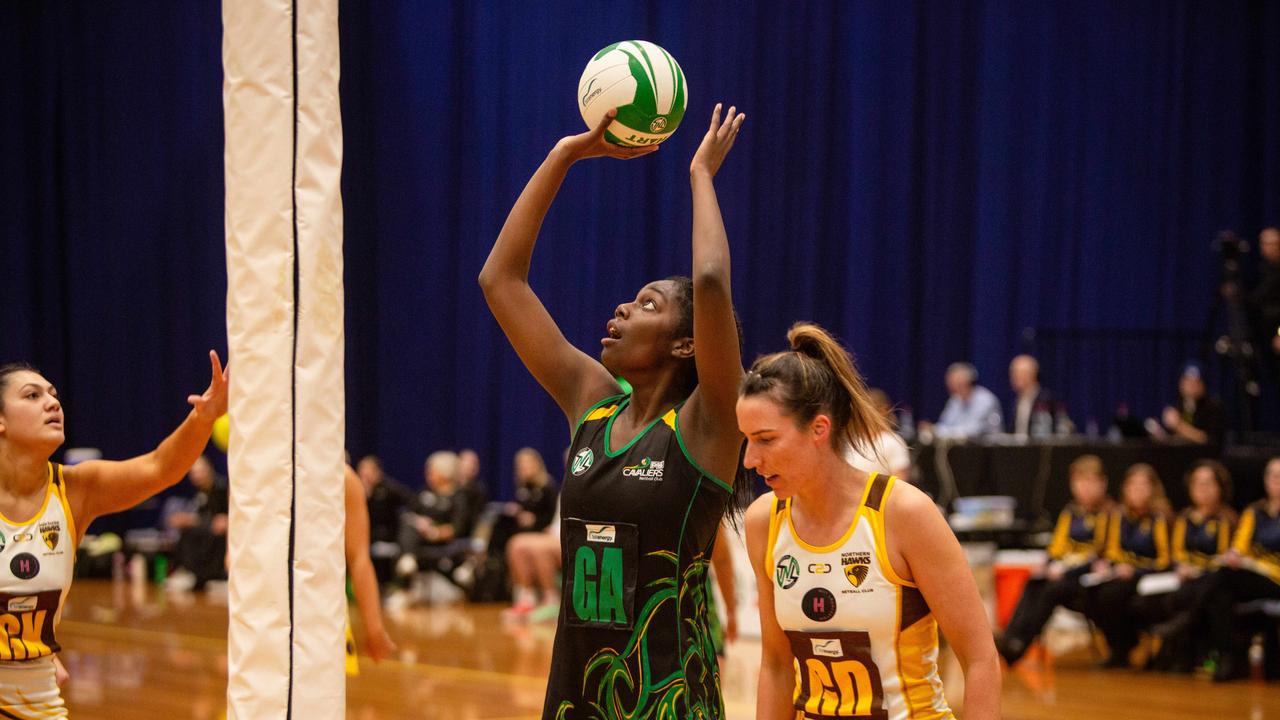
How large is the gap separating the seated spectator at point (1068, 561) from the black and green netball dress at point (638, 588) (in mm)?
6261

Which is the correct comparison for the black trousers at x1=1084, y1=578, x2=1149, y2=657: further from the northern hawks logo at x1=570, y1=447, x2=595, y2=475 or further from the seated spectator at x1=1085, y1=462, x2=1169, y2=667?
the northern hawks logo at x1=570, y1=447, x2=595, y2=475

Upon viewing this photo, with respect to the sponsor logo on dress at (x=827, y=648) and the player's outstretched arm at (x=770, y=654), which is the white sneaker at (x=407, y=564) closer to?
the player's outstretched arm at (x=770, y=654)

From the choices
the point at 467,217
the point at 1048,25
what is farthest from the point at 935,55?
the point at 467,217

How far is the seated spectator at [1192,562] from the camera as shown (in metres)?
8.36

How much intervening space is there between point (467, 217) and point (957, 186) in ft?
17.2

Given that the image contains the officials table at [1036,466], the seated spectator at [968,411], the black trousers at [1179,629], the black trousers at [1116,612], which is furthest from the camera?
the seated spectator at [968,411]

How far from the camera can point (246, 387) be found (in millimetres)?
2098

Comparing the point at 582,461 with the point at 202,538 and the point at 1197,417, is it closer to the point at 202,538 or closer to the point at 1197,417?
the point at 1197,417

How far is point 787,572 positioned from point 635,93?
1.01 metres

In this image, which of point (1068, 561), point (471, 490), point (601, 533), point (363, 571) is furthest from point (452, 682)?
point (601, 533)

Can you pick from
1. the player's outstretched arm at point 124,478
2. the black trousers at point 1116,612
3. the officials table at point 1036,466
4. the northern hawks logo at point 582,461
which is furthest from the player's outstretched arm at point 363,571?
the officials table at point 1036,466

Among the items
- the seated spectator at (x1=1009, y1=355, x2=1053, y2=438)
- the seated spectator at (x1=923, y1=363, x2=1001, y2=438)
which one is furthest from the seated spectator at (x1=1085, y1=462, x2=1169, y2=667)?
the seated spectator at (x1=923, y1=363, x2=1001, y2=438)

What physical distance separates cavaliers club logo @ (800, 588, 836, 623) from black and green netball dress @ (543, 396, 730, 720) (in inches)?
8.1

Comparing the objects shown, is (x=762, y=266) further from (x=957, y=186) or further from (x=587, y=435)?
(x=587, y=435)
